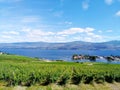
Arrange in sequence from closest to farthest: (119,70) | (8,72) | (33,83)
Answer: (33,83) → (8,72) → (119,70)

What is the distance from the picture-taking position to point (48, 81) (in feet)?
173

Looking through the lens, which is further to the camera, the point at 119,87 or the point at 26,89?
the point at 119,87

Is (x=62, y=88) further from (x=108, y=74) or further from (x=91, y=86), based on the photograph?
(x=108, y=74)

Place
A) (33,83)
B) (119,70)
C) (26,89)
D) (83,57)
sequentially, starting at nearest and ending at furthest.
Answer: (26,89) → (33,83) → (119,70) → (83,57)

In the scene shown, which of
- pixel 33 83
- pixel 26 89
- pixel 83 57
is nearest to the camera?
pixel 26 89

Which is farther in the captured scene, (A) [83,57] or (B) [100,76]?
(A) [83,57]

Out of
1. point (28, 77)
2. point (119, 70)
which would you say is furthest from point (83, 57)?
point (28, 77)

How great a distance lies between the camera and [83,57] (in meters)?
188

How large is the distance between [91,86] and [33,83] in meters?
11.0

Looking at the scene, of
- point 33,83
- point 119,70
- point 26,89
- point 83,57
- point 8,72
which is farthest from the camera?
point 83,57

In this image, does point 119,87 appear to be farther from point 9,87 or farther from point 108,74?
point 9,87

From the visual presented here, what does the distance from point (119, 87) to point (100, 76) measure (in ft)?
17.7

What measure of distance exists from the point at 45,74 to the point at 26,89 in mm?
7520

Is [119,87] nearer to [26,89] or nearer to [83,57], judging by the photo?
[26,89]
